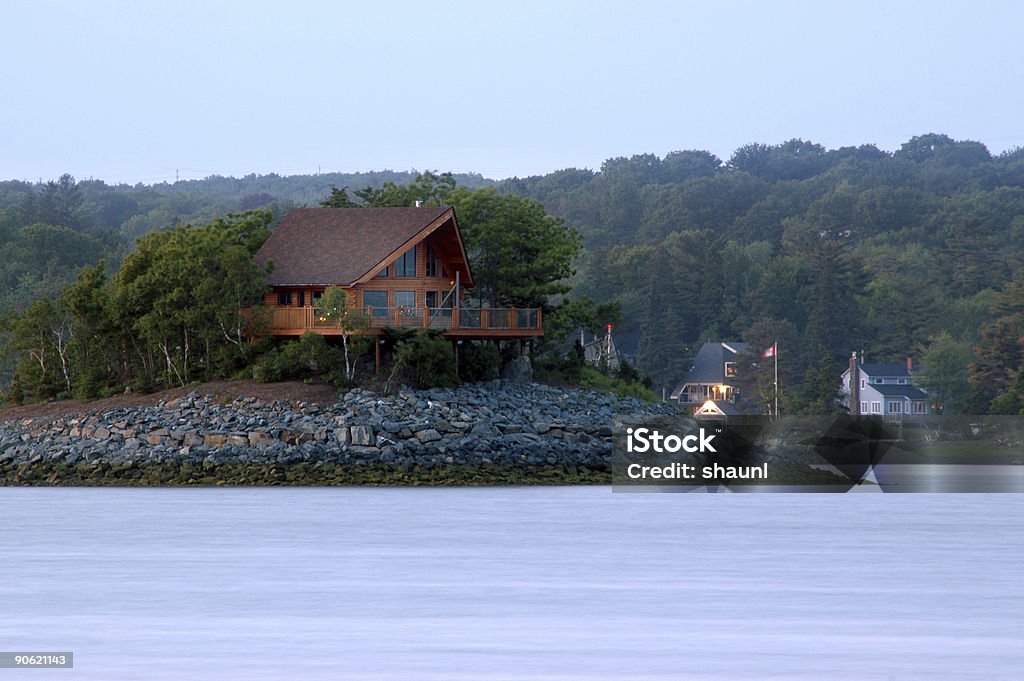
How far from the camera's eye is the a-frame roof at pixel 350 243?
47781 millimetres

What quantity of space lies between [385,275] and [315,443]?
281 inches

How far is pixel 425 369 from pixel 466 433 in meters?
2.93

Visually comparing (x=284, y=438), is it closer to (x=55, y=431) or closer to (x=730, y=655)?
(x=55, y=431)

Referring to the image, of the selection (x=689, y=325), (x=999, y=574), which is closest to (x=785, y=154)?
(x=689, y=325)

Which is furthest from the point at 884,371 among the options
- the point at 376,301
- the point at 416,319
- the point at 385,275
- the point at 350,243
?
the point at 416,319

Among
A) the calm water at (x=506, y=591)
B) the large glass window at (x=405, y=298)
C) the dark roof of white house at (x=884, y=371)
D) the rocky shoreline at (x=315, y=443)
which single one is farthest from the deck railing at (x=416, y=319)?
the dark roof of white house at (x=884, y=371)

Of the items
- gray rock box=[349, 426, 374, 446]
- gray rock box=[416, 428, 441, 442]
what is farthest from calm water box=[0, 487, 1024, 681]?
gray rock box=[416, 428, 441, 442]

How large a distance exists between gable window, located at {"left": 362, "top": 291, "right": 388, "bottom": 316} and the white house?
46.6 m

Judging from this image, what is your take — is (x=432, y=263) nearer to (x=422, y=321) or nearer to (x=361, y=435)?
(x=422, y=321)

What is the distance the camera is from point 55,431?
1794 inches

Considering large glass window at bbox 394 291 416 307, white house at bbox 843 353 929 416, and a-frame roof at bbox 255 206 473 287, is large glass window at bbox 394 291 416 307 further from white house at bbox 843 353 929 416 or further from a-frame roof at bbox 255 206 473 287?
white house at bbox 843 353 929 416

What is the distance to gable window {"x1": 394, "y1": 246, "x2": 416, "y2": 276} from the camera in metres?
48.5

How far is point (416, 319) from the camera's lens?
4709 cm

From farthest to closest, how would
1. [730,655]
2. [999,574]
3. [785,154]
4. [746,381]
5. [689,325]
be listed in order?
[785,154], [689,325], [746,381], [999,574], [730,655]
